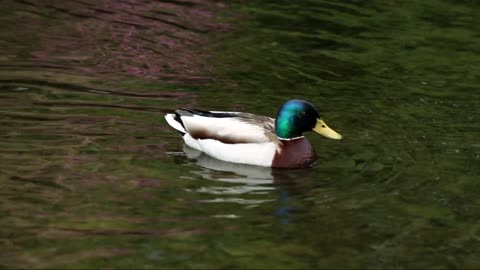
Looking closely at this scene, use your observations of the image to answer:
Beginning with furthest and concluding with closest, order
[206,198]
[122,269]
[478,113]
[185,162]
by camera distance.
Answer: [478,113] < [185,162] < [206,198] < [122,269]

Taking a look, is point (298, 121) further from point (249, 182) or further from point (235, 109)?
point (235, 109)

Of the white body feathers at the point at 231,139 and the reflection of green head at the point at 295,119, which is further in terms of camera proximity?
the reflection of green head at the point at 295,119

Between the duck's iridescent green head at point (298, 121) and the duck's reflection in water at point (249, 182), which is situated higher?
the duck's iridescent green head at point (298, 121)

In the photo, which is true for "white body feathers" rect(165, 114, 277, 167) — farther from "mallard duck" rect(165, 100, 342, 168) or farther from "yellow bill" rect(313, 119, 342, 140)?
"yellow bill" rect(313, 119, 342, 140)

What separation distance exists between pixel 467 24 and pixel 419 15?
936 millimetres

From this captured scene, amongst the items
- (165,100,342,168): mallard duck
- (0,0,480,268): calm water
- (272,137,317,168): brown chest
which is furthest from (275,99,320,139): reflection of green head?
(0,0,480,268): calm water

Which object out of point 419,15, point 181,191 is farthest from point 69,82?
point 419,15

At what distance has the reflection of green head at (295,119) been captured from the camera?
1349 centimetres

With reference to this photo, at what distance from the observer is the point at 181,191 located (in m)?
12.2

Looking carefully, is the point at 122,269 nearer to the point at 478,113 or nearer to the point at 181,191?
the point at 181,191

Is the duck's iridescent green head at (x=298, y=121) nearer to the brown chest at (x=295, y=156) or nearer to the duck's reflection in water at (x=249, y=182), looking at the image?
the brown chest at (x=295, y=156)

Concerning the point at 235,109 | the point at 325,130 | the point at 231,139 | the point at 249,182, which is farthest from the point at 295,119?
the point at 235,109

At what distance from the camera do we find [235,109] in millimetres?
15234

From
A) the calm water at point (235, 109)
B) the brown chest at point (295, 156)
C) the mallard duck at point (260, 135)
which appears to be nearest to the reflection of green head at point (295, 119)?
the mallard duck at point (260, 135)
